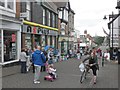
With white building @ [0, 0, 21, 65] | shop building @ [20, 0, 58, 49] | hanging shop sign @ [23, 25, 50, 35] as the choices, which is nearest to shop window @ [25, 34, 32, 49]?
shop building @ [20, 0, 58, 49]

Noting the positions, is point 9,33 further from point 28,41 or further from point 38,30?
point 38,30

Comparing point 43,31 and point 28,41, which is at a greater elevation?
point 43,31

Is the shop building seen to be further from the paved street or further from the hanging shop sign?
the paved street

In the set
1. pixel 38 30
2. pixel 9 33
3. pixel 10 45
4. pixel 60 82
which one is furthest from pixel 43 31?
pixel 60 82

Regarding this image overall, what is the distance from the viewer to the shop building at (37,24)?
2247cm

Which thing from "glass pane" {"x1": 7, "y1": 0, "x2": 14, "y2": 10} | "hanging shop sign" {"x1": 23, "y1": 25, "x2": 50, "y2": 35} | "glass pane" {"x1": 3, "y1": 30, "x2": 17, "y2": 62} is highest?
"glass pane" {"x1": 7, "y1": 0, "x2": 14, "y2": 10}

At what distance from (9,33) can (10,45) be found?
3.22 ft

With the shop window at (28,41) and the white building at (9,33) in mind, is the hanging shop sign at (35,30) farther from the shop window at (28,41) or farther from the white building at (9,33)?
the white building at (9,33)

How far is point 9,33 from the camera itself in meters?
19.3

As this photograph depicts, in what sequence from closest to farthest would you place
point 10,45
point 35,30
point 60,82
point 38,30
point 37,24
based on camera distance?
1. point 60,82
2. point 10,45
3. point 35,30
4. point 37,24
5. point 38,30

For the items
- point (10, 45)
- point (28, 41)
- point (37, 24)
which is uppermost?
point (37, 24)

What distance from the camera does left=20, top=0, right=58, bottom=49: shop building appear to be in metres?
22.5

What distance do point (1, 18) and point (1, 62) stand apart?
115 inches

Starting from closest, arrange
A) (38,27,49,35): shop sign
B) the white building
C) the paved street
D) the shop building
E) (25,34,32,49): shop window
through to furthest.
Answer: the paved street < the white building < the shop building < (25,34,32,49): shop window < (38,27,49,35): shop sign
